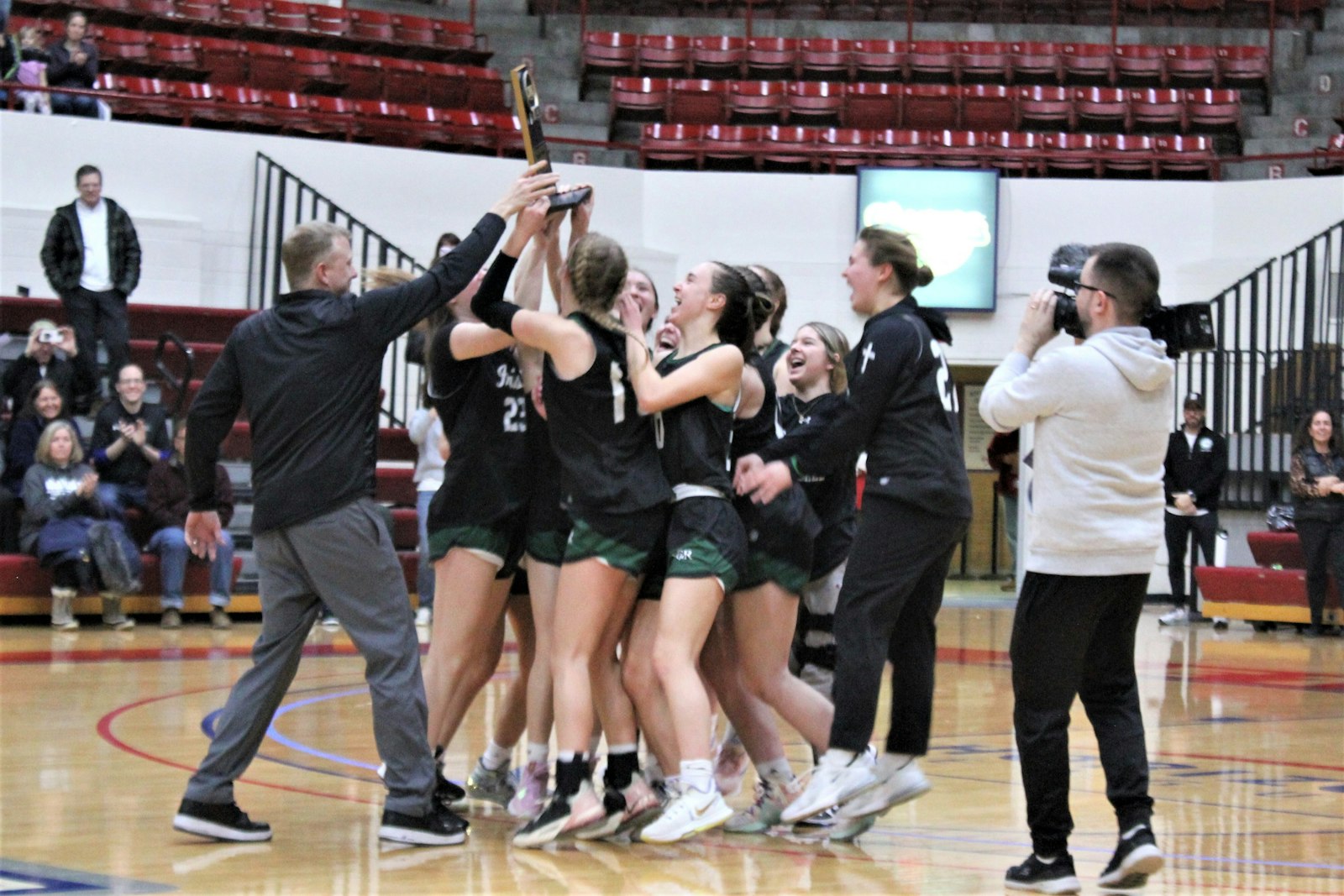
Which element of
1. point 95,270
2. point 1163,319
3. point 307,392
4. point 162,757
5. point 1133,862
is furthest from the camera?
point 95,270

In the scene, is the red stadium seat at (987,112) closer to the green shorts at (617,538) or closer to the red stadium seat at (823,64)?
the red stadium seat at (823,64)

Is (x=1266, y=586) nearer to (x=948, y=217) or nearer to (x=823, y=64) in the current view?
(x=948, y=217)

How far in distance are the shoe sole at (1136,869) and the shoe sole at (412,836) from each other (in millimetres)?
1645

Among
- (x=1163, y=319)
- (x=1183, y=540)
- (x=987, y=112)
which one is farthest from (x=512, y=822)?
(x=987, y=112)

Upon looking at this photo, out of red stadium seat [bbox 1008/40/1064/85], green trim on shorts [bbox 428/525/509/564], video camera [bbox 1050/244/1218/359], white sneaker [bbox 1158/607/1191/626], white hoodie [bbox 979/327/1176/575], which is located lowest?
white sneaker [bbox 1158/607/1191/626]

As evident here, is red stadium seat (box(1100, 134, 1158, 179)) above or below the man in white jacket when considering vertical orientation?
above

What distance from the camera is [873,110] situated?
55.4 ft

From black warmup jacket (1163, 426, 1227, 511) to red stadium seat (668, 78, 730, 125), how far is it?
20.7 ft

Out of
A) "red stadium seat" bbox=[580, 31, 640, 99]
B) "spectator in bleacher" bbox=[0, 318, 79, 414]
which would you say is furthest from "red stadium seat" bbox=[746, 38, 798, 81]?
"spectator in bleacher" bbox=[0, 318, 79, 414]

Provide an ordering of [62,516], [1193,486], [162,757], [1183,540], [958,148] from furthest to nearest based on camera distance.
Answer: [958,148], [1183,540], [1193,486], [62,516], [162,757]

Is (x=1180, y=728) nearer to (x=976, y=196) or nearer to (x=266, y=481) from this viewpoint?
(x=266, y=481)

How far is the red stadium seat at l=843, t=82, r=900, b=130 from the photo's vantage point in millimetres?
16859

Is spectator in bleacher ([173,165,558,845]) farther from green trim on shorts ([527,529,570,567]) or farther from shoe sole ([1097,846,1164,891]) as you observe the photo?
shoe sole ([1097,846,1164,891])

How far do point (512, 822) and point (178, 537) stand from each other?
5.86 meters
